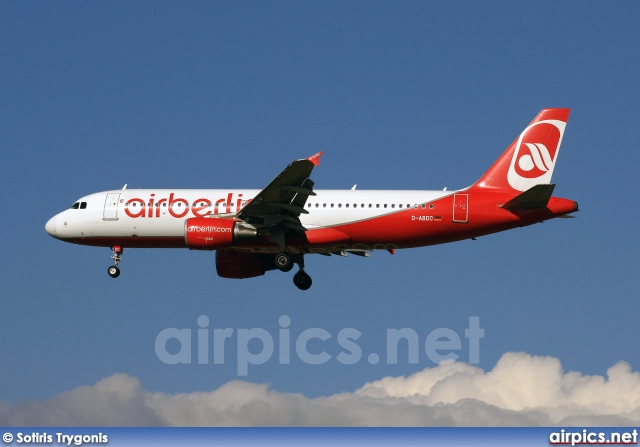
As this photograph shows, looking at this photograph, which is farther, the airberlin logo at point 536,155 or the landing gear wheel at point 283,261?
the landing gear wheel at point 283,261

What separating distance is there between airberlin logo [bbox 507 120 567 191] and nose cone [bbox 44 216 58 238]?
24579 mm

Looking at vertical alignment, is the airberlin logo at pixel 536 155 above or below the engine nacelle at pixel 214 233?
above

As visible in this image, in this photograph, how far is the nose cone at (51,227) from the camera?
7144 centimetres

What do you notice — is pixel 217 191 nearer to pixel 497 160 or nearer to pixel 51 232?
pixel 51 232

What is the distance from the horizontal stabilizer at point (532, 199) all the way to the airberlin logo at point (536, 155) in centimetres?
259

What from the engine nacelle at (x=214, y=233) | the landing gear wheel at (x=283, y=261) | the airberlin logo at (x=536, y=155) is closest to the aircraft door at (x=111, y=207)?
the engine nacelle at (x=214, y=233)

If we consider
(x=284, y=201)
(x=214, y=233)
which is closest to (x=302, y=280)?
(x=284, y=201)

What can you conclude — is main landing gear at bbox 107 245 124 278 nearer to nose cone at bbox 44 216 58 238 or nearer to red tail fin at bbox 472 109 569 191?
nose cone at bbox 44 216 58 238

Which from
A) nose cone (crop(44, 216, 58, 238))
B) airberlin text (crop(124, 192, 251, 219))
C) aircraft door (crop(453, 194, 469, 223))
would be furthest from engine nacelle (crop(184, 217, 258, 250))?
aircraft door (crop(453, 194, 469, 223))

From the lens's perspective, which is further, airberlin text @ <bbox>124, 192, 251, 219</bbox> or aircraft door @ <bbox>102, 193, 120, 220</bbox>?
aircraft door @ <bbox>102, 193, 120, 220</bbox>

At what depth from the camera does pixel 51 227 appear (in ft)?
235

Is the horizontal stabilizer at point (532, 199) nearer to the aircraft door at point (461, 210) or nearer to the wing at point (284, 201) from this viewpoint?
the aircraft door at point (461, 210)

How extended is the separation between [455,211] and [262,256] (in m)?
12.0

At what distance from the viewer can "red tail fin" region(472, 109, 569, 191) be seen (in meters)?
67.9
